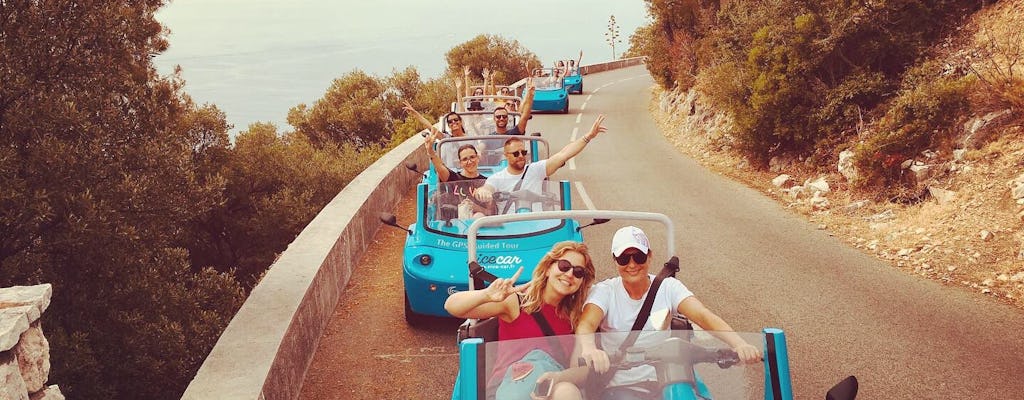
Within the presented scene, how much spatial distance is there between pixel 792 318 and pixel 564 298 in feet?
12.8

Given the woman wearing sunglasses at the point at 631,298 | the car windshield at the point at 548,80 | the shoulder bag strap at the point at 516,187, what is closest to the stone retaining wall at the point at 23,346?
the woman wearing sunglasses at the point at 631,298

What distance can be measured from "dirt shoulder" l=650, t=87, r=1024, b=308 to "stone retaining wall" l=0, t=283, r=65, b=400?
328 inches

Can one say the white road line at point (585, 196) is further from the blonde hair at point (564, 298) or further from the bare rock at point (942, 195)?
the blonde hair at point (564, 298)

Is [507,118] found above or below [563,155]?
above

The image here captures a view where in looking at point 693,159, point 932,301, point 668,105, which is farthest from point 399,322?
point 668,105

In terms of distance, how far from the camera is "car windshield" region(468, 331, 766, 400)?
376cm

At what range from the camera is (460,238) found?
7.60 meters

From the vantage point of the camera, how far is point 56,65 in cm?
1199

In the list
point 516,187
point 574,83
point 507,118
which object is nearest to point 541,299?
point 516,187

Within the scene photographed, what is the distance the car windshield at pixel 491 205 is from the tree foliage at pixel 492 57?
36.5 metres

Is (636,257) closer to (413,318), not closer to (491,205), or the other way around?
(491,205)

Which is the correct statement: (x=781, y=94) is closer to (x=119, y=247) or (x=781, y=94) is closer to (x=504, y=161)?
(x=504, y=161)

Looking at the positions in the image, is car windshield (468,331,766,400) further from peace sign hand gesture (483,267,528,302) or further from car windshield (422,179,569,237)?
car windshield (422,179,569,237)

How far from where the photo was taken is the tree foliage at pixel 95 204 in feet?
34.9
